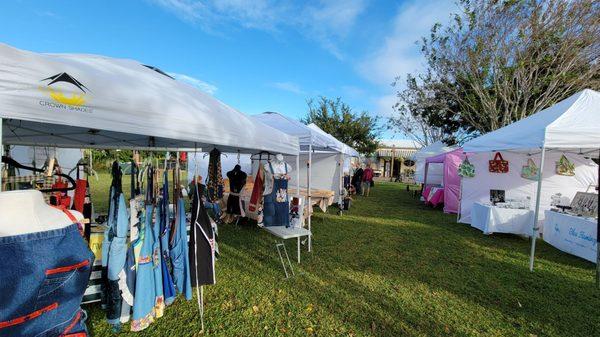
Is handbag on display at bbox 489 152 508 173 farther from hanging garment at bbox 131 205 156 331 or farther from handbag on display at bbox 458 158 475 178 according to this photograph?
hanging garment at bbox 131 205 156 331

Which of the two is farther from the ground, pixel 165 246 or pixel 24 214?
pixel 24 214

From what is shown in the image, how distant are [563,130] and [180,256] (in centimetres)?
564

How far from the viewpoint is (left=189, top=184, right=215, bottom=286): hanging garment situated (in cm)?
253

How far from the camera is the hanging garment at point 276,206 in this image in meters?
4.41

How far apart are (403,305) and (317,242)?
255 cm

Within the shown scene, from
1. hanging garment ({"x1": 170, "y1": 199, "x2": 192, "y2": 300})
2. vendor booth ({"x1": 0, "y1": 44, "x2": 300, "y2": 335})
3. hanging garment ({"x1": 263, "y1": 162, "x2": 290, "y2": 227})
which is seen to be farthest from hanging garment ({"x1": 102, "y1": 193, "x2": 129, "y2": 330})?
hanging garment ({"x1": 263, "y1": 162, "x2": 290, "y2": 227})

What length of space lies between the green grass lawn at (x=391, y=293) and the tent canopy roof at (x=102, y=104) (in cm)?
189

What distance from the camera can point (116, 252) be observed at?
2.02 metres

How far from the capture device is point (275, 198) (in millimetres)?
4414

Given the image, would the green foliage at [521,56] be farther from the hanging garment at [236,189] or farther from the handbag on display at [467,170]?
the hanging garment at [236,189]

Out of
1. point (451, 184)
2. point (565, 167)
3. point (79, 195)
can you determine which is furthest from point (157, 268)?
point (451, 184)

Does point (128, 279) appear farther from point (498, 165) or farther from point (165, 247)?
point (498, 165)

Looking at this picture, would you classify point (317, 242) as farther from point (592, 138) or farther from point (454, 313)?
point (592, 138)

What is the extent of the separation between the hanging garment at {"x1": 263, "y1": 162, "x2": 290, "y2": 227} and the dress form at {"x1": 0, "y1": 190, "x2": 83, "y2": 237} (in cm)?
327
